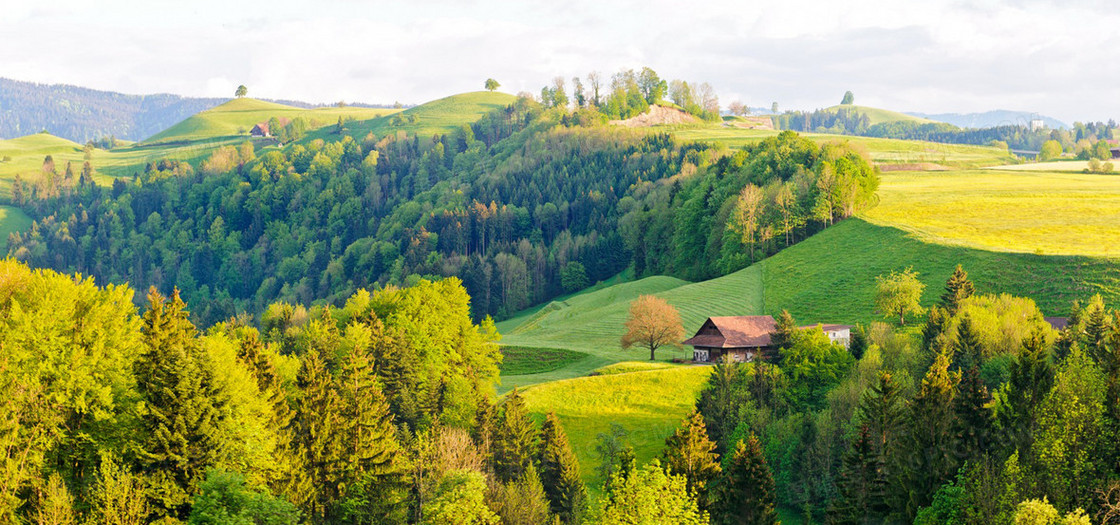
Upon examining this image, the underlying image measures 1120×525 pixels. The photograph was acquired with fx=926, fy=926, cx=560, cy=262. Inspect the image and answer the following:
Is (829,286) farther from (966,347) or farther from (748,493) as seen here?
(748,493)

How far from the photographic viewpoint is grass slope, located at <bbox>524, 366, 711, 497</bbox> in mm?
66000

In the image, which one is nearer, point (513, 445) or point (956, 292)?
point (513, 445)

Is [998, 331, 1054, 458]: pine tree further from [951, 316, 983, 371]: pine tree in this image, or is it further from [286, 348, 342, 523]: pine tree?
[286, 348, 342, 523]: pine tree

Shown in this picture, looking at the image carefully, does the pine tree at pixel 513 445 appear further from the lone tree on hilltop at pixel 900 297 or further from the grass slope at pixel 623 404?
the lone tree on hilltop at pixel 900 297

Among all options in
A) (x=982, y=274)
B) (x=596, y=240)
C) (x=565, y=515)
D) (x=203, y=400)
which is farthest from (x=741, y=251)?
(x=203, y=400)

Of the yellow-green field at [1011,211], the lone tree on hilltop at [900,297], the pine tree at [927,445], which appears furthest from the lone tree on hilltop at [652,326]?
the pine tree at [927,445]

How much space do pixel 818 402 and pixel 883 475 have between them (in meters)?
24.7

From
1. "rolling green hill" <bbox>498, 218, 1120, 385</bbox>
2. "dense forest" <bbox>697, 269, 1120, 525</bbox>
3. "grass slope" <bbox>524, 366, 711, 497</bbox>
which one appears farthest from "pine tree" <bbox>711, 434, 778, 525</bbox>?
"rolling green hill" <bbox>498, 218, 1120, 385</bbox>

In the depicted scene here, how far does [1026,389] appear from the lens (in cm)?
4556

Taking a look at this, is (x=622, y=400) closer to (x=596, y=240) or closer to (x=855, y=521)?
(x=855, y=521)

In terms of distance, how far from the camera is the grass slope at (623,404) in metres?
66.0

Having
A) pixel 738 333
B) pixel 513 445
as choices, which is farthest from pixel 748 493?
pixel 738 333

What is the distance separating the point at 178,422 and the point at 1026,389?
3986 centimetres

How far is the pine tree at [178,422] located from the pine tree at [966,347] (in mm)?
50393
